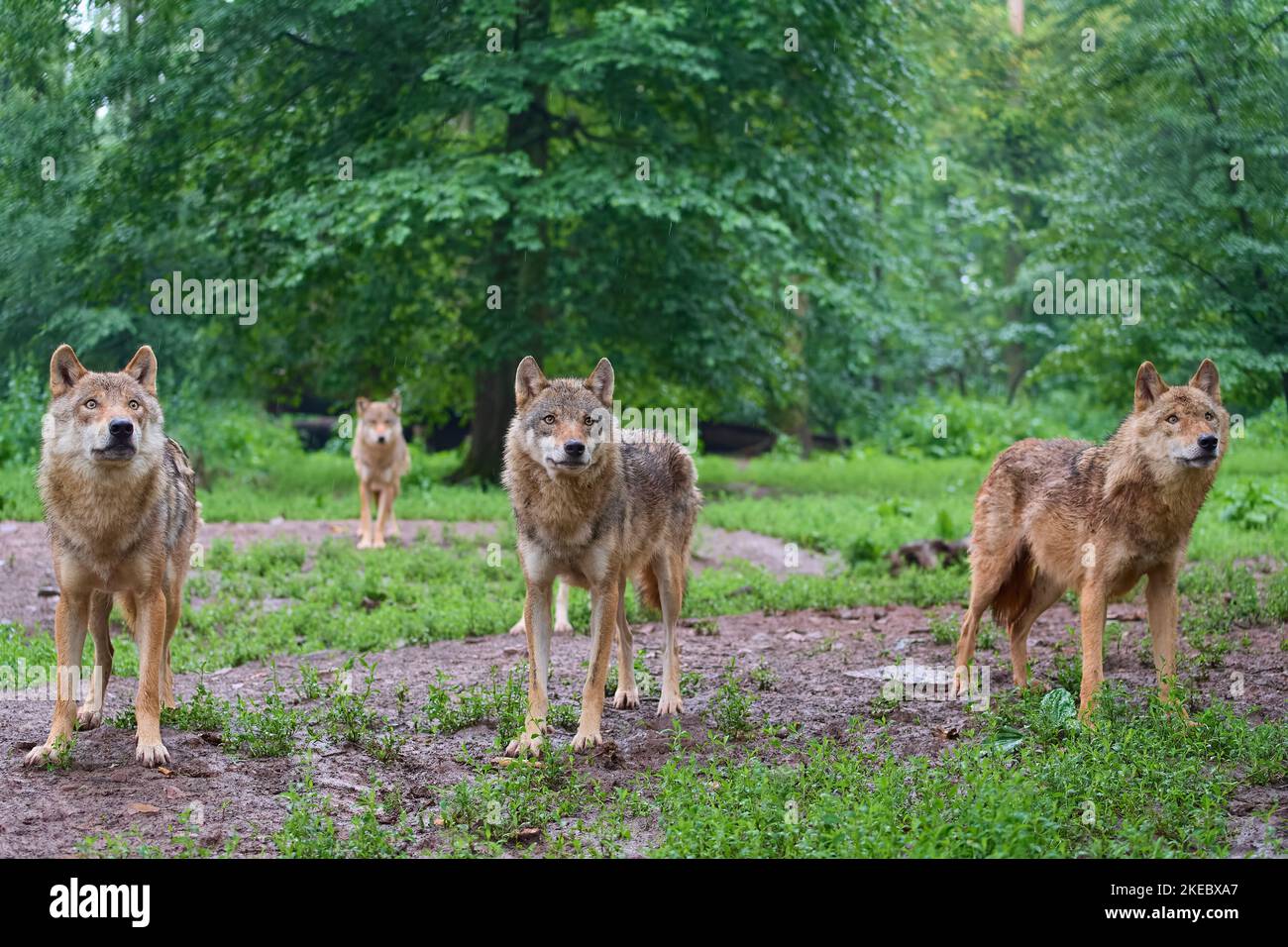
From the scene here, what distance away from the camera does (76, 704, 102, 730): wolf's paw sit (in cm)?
672

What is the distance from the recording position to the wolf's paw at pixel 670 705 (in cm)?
742

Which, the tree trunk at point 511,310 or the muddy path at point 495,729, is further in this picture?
the tree trunk at point 511,310

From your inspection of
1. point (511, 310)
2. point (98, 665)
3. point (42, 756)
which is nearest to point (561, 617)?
point (98, 665)

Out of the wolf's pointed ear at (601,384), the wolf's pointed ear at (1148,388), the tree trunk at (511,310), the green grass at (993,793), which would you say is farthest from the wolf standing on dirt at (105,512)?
the tree trunk at (511,310)

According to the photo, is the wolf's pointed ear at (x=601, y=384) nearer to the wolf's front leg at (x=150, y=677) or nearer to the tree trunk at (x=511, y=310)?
the wolf's front leg at (x=150, y=677)

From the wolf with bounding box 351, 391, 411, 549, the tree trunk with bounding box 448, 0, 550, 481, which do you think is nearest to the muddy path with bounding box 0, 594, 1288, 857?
the wolf with bounding box 351, 391, 411, 549

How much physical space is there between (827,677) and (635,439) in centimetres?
207

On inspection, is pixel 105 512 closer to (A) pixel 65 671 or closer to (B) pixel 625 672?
(A) pixel 65 671

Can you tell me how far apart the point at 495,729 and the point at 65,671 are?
2260 mm

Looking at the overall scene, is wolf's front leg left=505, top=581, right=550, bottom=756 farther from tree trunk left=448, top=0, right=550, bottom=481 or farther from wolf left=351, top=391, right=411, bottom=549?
tree trunk left=448, top=0, right=550, bottom=481

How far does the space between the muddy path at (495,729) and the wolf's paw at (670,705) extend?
62 mm

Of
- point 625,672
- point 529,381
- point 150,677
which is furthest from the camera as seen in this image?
point 625,672

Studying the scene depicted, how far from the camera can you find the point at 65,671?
618 centimetres
